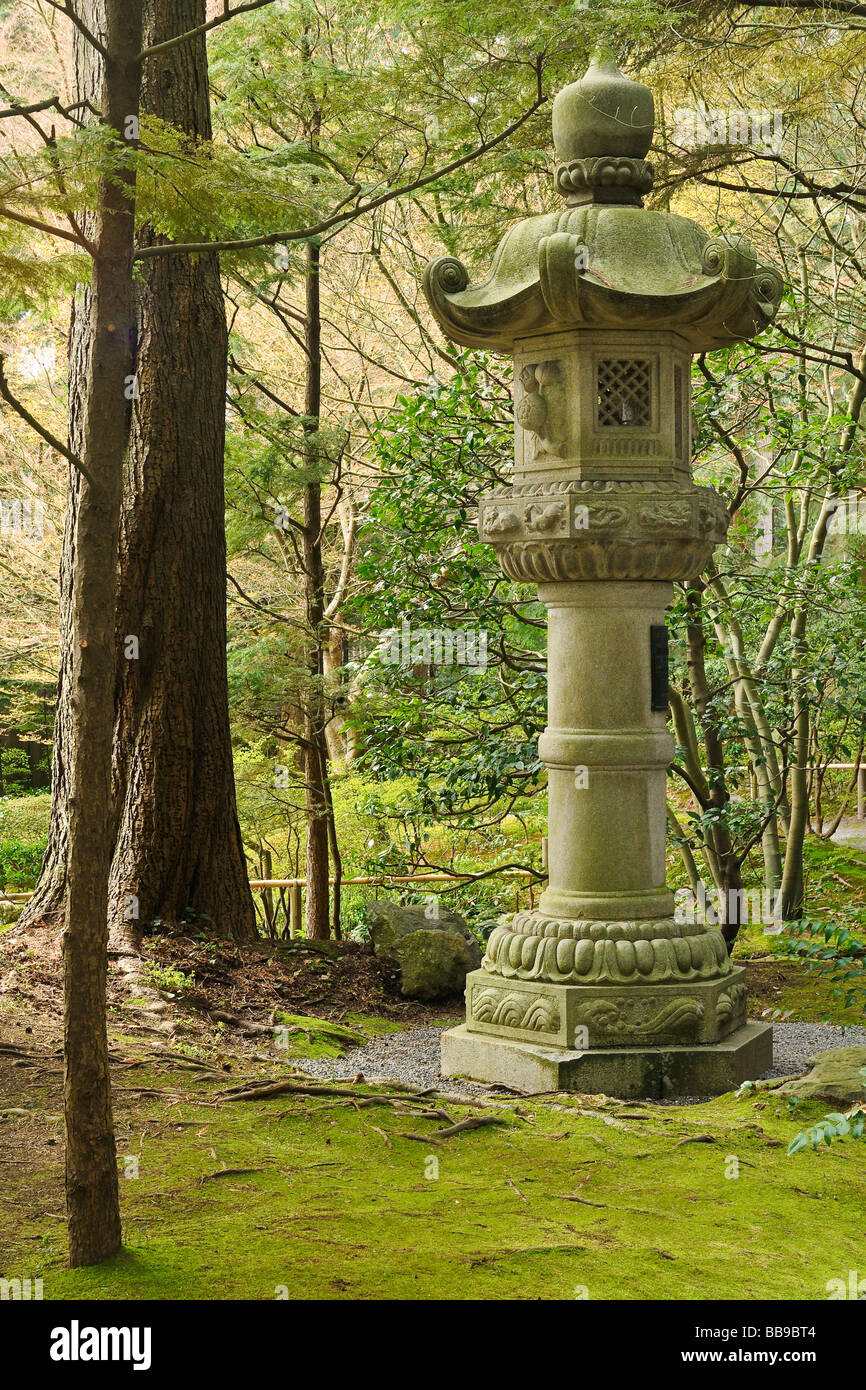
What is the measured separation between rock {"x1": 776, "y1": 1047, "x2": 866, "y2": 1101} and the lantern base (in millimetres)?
376

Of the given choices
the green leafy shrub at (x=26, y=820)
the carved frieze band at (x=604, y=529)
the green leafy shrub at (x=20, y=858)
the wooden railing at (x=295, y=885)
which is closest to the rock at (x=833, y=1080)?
the carved frieze band at (x=604, y=529)

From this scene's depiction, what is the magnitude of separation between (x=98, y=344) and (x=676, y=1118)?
3240 millimetres

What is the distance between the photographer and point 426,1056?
5.84 m

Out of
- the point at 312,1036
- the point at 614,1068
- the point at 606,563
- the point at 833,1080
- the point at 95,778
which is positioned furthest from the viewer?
the point at 312,1036

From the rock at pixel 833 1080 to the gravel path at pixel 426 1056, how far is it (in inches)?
18.4

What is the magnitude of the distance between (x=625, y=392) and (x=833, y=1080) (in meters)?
2.79

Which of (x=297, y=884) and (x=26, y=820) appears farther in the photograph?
(x=26, y=820)

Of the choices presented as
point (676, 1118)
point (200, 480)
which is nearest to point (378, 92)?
point (200, 480)

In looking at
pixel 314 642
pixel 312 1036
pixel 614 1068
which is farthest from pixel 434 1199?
pixel 314 642

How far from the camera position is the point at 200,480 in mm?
6945

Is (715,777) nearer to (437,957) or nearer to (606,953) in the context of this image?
(437,957)

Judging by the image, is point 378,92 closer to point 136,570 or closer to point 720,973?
point 136,570

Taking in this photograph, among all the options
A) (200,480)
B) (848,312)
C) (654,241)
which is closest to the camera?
(654,241)

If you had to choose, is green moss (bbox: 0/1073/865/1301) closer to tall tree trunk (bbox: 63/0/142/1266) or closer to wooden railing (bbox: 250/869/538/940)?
tall tree trunk (bbox: 63/0/142/1266)
